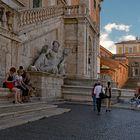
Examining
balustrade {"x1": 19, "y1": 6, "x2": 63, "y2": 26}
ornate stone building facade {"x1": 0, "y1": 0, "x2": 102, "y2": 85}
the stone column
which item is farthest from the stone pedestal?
the stone column

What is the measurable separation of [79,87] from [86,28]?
6.22 metres

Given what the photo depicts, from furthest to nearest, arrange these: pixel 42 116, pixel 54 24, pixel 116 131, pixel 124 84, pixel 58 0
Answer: pixel 124 84, pixel 58 0, pixel 54 24, pixel 42 116, pixel 116 131

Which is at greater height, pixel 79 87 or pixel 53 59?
pixel 53 59

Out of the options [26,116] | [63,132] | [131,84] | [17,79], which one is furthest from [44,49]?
[131,84]

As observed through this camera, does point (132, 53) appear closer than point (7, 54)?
No

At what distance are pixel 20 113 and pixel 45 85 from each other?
7.61 metres

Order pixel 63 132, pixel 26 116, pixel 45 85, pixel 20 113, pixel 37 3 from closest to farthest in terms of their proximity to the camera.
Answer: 1. pixel 63 132
2. pixel 20 113
3. pixel 26 116
4. pixel 45 85
5. pixel 37 3

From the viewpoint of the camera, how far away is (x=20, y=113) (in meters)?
10.4

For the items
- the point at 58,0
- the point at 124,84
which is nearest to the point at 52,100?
the point at 58,0

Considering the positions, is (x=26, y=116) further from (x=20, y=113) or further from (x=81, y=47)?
(x=81, y=47)

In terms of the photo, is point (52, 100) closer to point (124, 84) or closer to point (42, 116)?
point (42, 116)

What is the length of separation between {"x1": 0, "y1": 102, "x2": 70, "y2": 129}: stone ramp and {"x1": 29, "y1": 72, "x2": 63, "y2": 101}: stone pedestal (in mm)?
4559

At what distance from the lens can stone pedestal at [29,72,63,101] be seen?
1753 centimetres

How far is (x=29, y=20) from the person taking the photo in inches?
712
